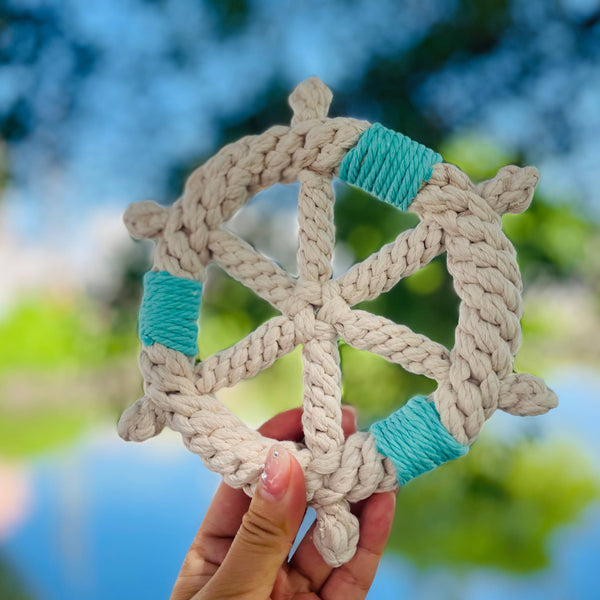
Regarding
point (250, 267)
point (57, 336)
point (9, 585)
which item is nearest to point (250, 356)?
point (250, 267)

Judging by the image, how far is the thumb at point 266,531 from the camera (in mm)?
597

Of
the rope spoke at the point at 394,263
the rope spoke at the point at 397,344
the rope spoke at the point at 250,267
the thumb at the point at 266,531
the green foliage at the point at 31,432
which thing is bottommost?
the thumb at the point at 266,531

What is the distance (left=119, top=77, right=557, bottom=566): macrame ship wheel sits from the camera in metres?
0.61

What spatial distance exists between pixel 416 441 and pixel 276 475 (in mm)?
155

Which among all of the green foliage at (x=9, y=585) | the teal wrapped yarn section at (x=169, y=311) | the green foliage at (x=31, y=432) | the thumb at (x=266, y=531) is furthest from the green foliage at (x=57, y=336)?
the thumb at (x=266, y=531)

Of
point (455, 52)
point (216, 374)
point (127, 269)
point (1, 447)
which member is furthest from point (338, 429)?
point (1, 447)

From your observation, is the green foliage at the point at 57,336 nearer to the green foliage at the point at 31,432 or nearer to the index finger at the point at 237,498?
the green foliage at the point at 31,432

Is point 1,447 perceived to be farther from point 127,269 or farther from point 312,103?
point 312,103

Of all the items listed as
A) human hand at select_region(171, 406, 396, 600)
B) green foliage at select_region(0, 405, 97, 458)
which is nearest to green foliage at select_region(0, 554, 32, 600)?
green foliage at select_region(0, 405, 97, 458)

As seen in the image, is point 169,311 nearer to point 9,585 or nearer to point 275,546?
point 275,546

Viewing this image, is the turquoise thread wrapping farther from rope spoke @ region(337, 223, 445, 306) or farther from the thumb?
the thumb

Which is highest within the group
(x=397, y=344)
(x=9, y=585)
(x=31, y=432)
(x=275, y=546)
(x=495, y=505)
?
(x=495, y=505)

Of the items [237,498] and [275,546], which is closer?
[275,546]

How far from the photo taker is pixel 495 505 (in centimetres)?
131
